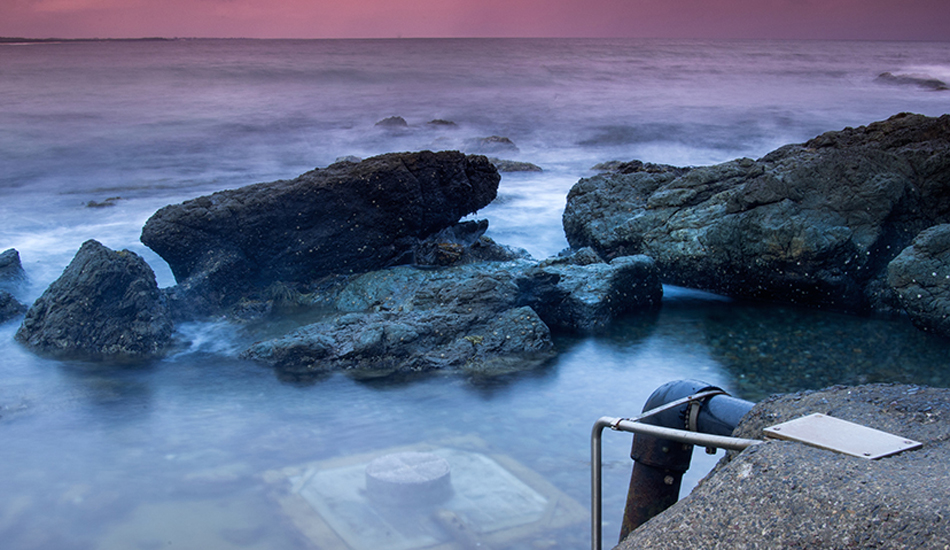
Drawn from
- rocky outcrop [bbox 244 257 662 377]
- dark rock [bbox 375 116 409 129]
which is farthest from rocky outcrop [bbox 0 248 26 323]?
dark rock [bbox 375 116 409 129]

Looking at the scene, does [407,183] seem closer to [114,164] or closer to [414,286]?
[414,286]

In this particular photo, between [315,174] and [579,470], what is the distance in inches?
216

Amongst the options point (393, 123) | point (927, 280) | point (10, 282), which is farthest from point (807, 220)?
point (393, 123)

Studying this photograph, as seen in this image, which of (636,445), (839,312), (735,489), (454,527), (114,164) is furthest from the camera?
(114,164)

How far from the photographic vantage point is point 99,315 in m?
6.95

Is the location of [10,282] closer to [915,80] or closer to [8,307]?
[8,307]

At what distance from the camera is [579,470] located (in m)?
4.60

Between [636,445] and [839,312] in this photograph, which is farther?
[839,312]

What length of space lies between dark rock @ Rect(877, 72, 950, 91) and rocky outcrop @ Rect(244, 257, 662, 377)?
6374 cm

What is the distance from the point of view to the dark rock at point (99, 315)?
686cm

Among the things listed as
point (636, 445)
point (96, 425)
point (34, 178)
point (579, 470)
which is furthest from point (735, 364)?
point (34, 178)

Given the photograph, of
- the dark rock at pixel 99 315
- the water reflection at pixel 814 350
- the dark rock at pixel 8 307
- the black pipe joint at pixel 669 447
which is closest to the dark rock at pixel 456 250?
the water reflection at pixel 814 350

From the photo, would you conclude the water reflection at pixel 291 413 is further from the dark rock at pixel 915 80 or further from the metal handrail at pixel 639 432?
the dark rock at pixel 915 80

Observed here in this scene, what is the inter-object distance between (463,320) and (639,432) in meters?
4.47
